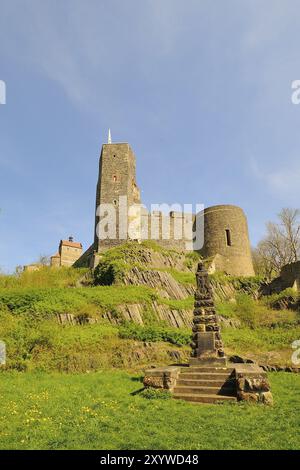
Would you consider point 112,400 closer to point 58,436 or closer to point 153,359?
point 58,436

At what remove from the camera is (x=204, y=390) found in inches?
364

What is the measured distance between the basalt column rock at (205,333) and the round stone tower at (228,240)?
21.6m

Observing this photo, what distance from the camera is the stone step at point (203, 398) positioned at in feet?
27.8

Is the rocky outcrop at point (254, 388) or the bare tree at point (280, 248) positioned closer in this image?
the rocky outcrop at point (254, 388)

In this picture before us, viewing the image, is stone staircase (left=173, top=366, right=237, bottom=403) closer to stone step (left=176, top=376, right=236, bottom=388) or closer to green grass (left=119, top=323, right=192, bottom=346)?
stone step (left=176, top=376, right=236, bottom=388)

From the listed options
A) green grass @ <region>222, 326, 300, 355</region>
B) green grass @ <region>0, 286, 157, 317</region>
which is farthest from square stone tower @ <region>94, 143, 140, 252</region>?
green grass @ <region>222, 326, 300, 355</region>

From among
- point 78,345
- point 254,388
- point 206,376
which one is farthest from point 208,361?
point 78,345

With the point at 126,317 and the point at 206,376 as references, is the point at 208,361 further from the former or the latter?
the point at 126,317

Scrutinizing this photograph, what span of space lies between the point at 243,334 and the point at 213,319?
11.2m

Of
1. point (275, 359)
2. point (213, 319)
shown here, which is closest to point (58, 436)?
point (213, 319)

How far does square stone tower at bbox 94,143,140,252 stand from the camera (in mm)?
32000

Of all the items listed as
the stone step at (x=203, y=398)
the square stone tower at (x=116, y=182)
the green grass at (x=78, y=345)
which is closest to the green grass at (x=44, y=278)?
the square stone tower at (x=116, y=182)

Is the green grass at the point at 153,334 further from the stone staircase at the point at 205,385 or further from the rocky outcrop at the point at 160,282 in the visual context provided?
the stone staircase at the point at 205,385

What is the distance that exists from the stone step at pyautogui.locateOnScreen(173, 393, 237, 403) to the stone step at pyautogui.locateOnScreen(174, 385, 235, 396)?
169mm
